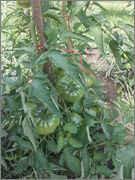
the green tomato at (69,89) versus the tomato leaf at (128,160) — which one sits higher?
the green tomato at (69,89)

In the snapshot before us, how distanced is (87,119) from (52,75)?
0.71ft

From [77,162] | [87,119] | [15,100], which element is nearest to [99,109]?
[87,119]

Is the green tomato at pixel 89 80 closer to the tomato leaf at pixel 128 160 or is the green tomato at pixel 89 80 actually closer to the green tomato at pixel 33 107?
the green tomato at pixel 33 107

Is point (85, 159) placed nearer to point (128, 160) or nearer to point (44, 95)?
point (128, 160)

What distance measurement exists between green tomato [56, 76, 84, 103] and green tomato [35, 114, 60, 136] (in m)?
0.10

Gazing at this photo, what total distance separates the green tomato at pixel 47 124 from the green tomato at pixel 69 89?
0.10m

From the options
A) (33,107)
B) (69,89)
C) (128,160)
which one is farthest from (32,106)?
(128,160)

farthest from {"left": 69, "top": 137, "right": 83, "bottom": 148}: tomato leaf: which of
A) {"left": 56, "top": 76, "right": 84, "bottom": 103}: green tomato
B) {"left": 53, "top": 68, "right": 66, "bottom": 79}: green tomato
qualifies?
{"left": 53, "top": 68, "right": 66, "bottom": 79}: green tomato

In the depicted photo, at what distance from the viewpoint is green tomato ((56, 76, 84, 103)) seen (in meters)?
1.17

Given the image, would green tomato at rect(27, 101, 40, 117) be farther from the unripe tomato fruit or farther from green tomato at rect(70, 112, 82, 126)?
green tomato at rect(70, 112, 82, 126)

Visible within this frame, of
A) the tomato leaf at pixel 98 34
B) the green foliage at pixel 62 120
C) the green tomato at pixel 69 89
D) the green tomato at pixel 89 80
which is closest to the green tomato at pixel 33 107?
the green foliage at pixel 62 120

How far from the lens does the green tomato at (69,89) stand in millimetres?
1174

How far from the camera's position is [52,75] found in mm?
1230

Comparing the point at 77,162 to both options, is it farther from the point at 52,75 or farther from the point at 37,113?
the point at 52,75
